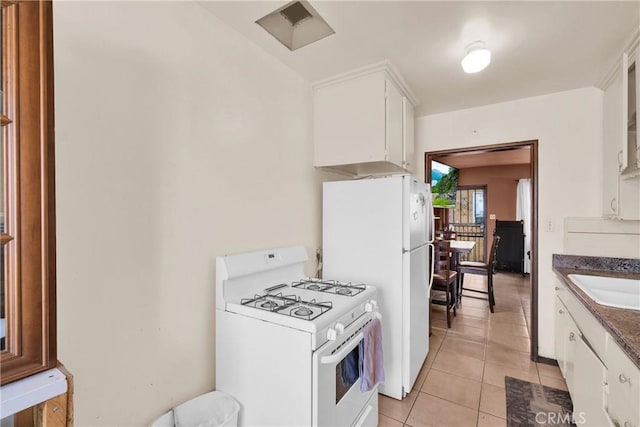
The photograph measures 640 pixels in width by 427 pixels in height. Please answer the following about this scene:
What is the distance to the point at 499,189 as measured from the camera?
670 cm

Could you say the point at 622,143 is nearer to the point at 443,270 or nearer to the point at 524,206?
the point at 443,270

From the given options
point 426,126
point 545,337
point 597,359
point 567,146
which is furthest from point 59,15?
point 545,337

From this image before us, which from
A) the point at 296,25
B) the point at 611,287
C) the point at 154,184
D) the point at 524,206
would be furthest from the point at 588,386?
the point at 524,206

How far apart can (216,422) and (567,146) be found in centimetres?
327

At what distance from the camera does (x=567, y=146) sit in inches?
98.7

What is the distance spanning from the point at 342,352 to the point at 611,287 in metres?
2.01

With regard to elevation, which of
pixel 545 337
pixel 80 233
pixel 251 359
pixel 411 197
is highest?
pixel 411 197

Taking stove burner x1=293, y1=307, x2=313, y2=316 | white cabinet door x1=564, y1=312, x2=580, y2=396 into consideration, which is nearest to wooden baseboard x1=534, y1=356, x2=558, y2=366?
white cabinet door x1=564, y1=312, x2=580, y2=396

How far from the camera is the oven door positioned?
125 centimetres

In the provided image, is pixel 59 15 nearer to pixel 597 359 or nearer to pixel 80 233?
pixel 80 233

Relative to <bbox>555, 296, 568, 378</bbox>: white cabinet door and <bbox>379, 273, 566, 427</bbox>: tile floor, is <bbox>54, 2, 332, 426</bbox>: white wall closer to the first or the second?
<bbox>379, 273, 566, 427</bbox>: tile floor

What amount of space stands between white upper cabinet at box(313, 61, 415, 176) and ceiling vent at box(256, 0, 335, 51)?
0.50m

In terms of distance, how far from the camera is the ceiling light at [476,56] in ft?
5.70

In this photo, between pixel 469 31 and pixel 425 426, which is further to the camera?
pixel 425 426
